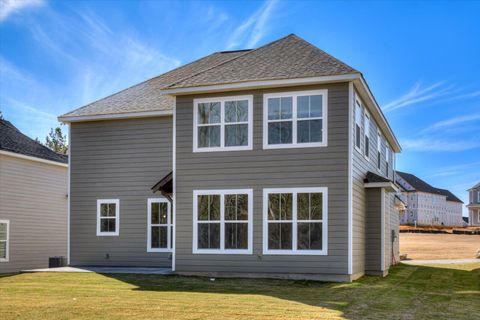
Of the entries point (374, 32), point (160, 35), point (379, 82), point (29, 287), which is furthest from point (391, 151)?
point (29, 287)

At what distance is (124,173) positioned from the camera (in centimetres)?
1809

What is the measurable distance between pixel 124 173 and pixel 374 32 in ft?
28.7

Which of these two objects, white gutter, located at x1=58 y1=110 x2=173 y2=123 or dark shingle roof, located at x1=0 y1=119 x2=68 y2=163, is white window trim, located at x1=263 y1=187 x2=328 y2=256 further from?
dark shingle roof, located at x1=0 y1=119 x2=68 y2=163

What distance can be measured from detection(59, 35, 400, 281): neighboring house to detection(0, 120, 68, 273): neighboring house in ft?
15.1

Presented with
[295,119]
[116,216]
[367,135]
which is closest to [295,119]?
[295,119]

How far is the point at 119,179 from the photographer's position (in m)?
18.2

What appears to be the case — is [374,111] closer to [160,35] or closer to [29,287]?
[160,35]

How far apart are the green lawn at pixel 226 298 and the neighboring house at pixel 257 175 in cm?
99

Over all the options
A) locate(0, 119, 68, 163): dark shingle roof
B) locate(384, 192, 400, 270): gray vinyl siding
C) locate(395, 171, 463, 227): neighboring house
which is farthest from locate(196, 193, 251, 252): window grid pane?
locate(395, 171, 463, 227): neighboring house

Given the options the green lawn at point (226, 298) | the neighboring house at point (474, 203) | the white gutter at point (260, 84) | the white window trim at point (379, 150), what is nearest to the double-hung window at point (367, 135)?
the white window trim at point (379, 150)

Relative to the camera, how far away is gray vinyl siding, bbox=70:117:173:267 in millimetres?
17781

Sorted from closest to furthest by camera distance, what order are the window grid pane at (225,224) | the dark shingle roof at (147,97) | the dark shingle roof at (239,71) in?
the dark shingle roof at (239,71) < the window grid pane at (225,224) < the dark shingle roof at (147,97)

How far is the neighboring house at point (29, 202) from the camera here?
20406mm

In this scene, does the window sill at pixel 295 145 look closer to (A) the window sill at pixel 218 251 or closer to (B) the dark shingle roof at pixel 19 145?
(A) the window sill at pixel 218 251
